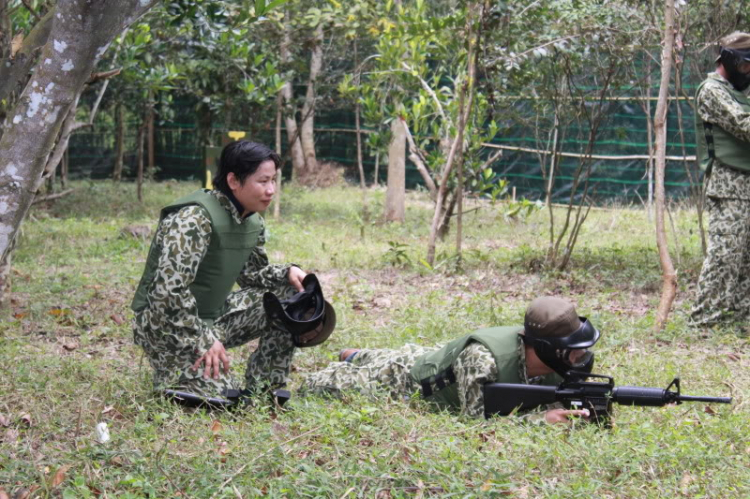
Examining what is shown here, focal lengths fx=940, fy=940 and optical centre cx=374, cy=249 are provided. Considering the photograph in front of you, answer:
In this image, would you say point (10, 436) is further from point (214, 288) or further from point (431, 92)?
point (431, 92)

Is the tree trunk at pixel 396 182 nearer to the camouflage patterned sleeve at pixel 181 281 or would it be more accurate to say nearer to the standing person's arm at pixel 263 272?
the standing person's arm at pixel 263 272

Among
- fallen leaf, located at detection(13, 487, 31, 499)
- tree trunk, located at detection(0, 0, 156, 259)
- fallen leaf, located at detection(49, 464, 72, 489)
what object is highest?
tree trunk, located at detection(0, 0, 156, 259)

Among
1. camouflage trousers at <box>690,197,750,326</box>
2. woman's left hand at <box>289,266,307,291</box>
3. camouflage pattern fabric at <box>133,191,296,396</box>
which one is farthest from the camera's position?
camouflage trousers at <box>690,197,750,326</box>

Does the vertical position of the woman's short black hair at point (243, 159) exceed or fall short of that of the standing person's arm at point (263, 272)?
it exceeds it

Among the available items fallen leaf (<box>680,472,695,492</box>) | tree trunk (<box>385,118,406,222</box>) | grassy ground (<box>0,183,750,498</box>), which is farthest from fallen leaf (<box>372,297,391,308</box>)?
tree trunk (<box>385,118,406,222</box>)

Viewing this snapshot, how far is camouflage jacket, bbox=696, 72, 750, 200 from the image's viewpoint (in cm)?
581

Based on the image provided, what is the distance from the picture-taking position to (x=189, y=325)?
414 cm

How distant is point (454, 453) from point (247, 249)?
5.10 ft

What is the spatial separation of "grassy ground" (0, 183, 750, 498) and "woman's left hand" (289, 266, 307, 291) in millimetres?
552

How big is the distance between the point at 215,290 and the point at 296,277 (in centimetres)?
40

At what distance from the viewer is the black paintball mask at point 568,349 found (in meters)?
3.90

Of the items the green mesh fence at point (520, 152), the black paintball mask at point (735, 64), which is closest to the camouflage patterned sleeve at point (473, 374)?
the black paintball mask at point (735, 64)

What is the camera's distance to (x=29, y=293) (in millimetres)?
7000

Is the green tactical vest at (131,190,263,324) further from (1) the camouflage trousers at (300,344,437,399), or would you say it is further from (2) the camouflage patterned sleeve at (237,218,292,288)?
(1) the camouflage trousers at (300,344,437,399)
